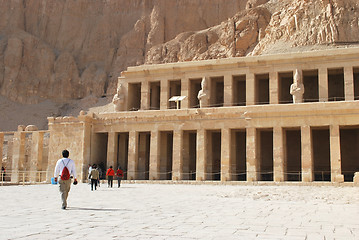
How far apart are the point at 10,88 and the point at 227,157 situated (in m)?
44.6

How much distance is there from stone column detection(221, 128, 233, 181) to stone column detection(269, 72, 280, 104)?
469 centimetres

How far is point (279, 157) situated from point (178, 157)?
6.89m

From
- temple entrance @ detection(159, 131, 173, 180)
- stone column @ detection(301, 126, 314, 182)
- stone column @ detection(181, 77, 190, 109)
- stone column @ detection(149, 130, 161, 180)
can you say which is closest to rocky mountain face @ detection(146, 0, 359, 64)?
stone column @ detection(181, 77, 190, 109)

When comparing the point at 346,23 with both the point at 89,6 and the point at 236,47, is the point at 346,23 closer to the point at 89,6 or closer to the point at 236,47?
the point at 236,47

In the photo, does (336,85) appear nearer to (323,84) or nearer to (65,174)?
(323,84)

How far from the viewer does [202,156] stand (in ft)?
92.4

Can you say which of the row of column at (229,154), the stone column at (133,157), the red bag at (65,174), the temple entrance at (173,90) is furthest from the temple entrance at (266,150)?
the red bag at (65,174)

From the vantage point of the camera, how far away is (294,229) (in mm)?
7398

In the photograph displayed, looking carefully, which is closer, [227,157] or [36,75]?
[227,157]

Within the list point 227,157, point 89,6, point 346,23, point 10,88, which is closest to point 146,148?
point 227,157

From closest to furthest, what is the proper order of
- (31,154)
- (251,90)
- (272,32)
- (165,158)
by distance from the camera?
(251,90) → (165,158) → (31,154) → (272,32)

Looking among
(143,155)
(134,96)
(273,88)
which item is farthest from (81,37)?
(273,88)

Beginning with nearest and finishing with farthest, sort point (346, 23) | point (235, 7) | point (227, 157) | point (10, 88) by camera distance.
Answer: point (227, 157) < point (346, 23) < point (10, 88) < point (235, 7)

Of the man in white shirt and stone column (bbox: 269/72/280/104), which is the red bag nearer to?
the man in white shirt
